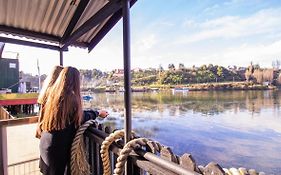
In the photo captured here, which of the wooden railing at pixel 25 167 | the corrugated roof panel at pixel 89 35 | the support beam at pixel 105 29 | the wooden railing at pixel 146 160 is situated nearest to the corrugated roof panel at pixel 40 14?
the corrugated roof panel at pixel 89 35

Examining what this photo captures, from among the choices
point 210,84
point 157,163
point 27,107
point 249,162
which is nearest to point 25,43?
point 157,163

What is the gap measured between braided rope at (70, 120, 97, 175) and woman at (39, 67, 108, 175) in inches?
1.7

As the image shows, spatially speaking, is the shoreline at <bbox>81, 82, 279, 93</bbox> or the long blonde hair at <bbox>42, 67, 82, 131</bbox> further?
the shoreline at <bbox>81, 82, 279, 93</bbox>

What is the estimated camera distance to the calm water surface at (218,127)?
27.0 meters

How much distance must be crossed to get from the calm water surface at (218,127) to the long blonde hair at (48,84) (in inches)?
402

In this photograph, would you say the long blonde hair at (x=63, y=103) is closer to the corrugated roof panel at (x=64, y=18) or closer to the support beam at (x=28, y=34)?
the corrugated roof panel at (x=64, y=18)

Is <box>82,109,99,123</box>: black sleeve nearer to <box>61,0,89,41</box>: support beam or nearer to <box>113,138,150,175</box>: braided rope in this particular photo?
<box>113,138,150,175</box>: braided rope

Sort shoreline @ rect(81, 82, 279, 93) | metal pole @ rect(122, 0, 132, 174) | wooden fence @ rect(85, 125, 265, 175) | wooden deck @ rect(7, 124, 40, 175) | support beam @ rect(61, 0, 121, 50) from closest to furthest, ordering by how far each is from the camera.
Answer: wooden fence @ rect(85, 125, 265, 175), metal pole @ rect(122, 0, 132, 174), support beam @ rect(61, 0, 121, 50), wooden deck @ rect(7, 124, 40, 175), shoreline @ rect(81, 82, 279, 93)

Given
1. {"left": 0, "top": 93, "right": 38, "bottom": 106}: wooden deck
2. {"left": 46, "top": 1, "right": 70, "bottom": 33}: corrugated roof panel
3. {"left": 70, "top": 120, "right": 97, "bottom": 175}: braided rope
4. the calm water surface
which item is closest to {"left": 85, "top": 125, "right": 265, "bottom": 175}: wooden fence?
{"left": 70, "top": 120, "right": 97, "bottom": 175}: braided rope

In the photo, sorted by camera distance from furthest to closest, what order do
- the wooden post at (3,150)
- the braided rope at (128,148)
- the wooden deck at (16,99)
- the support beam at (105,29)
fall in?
the wooden deck at (16,99) → the support beam at (105,29) → the wooden post at (3,150) → the braided rope at (128,148)

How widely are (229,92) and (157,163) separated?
77830 mm

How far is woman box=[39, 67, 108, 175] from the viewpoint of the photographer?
1677 millimetres

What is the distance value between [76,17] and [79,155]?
1402mm

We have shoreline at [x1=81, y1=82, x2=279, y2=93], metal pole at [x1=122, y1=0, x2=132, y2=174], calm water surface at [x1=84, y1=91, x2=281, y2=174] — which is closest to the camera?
metal pole at [x1=122, y1=0, x2=132, y2=174]
